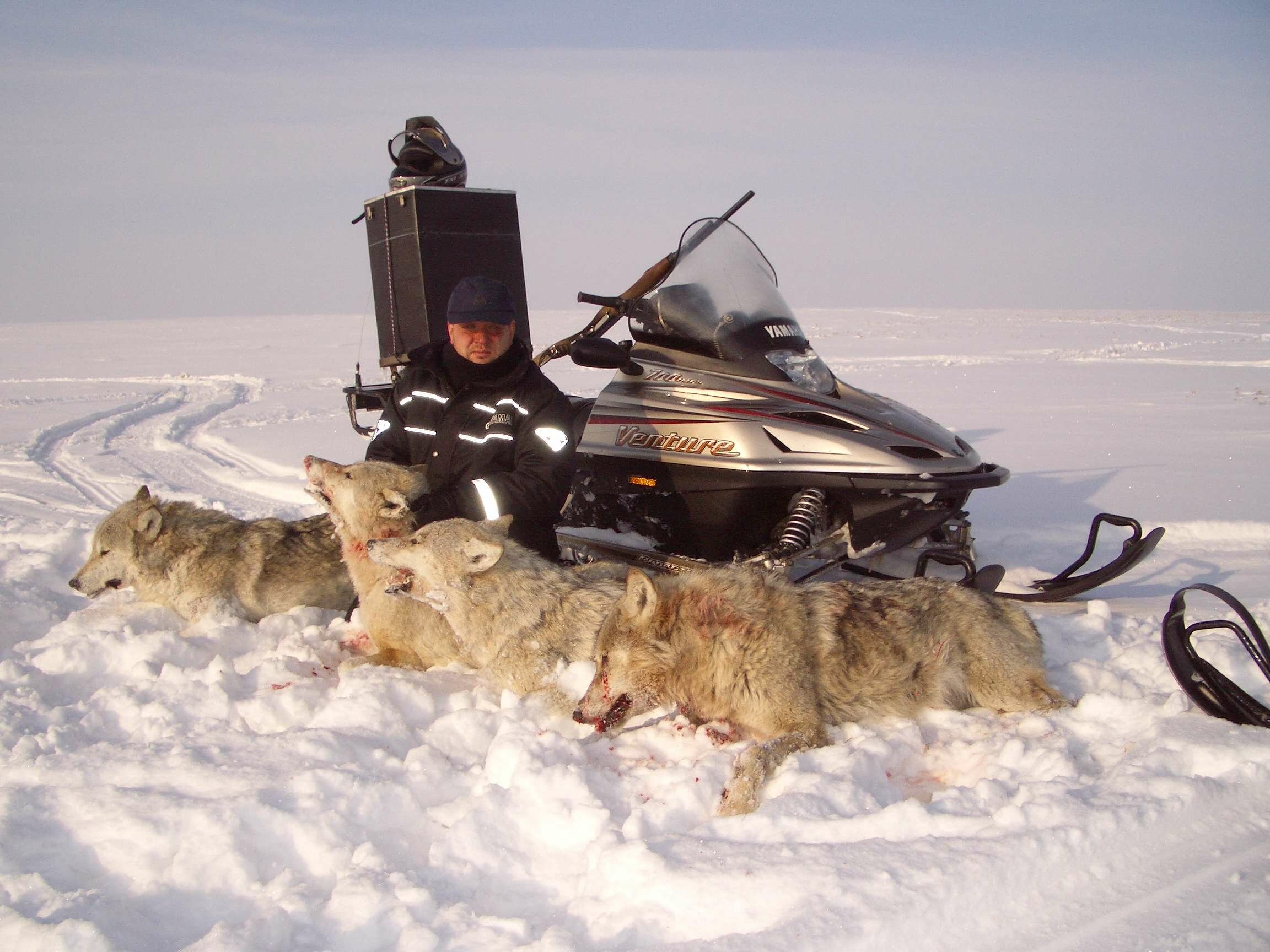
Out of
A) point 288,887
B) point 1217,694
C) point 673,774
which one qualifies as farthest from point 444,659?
point 1217,694

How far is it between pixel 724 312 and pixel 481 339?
1.56m

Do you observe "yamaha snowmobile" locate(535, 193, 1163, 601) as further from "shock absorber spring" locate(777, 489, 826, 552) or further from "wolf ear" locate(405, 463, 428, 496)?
"wolf ear" locate(405, 463, 428, 496)

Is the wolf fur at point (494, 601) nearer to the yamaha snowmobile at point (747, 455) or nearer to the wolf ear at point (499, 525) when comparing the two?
the wolf ear at point (499, 525)

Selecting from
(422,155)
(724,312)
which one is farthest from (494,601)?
(422,155)

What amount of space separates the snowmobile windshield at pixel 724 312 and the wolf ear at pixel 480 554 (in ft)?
6.80

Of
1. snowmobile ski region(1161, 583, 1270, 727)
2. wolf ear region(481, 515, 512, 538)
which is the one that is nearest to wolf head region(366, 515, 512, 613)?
wolf ear region(481, 515, 512, 538)

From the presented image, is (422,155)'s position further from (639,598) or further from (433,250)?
(639,598)

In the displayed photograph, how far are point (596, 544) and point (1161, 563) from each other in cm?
411

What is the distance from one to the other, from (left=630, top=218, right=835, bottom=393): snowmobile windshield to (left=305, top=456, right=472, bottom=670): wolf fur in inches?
74.3

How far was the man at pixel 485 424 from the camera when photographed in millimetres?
5262

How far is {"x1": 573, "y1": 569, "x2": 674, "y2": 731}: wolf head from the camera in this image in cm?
382

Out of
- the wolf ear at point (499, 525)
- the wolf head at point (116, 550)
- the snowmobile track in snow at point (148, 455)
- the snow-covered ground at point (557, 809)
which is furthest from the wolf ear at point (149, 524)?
the snowmobile track in snow at point (148, 455)

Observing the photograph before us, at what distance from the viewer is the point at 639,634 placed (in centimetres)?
386

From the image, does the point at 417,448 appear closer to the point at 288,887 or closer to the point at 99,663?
the point at 99,663
